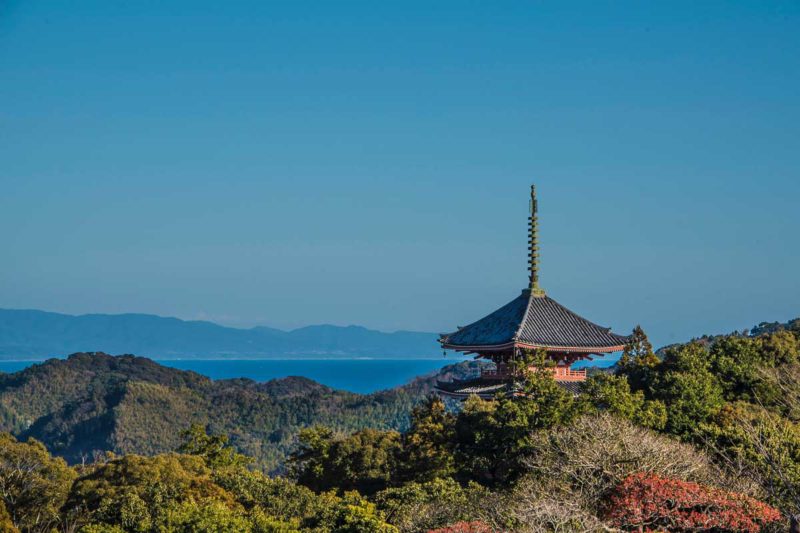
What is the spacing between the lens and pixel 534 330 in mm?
24000

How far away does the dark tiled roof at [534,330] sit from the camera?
77.9 feet

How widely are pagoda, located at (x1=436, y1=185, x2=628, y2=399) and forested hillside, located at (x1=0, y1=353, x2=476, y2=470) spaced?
49.6 meters

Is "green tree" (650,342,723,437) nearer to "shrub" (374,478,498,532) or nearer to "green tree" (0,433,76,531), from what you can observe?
"shrub" (374,478,498,532)

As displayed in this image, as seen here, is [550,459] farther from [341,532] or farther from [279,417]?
[279,417]

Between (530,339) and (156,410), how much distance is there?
68553mm

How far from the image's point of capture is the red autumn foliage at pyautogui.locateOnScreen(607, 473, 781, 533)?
15.2m

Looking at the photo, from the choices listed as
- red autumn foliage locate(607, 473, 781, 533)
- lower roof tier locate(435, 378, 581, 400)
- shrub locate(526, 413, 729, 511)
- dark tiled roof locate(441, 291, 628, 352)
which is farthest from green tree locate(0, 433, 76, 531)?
red autumn foliage locate(607, 473, 781, 533)

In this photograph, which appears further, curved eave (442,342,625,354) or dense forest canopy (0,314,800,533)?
curved eave (442,342,625,354)

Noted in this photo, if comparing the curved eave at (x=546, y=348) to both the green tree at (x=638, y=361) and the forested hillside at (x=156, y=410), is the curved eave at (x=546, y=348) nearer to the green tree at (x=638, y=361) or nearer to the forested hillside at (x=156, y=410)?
the green tree at (x=638, y=361)

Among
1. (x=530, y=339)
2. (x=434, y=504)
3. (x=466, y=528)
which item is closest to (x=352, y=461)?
(x=530, y=339)

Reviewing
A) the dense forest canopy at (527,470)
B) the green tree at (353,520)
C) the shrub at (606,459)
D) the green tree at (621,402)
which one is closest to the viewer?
the dense forest canopy at (527,470)

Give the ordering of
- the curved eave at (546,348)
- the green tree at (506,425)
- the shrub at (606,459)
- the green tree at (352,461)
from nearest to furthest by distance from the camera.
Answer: the shrub at (606,459)
the green tree at (506,425)
the curved eave at (546,348)
the green tree at (352,461)

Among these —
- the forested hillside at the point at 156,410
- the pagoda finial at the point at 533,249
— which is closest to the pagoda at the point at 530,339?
the pagoda finial at the point at 533,249

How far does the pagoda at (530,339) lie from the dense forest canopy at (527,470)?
24.5 inches
